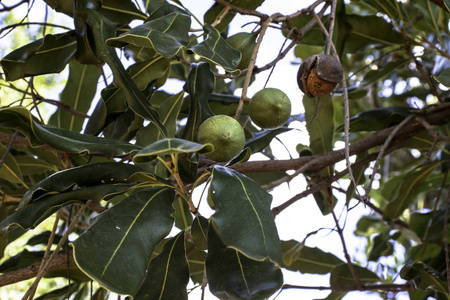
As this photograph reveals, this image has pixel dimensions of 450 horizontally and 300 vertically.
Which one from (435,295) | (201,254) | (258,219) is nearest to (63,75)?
(201,254)

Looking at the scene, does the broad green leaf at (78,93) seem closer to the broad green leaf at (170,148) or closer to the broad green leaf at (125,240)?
the broad green leaf at (125,240)

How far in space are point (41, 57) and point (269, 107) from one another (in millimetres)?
725

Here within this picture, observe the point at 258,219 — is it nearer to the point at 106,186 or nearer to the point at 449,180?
the point at 106,186

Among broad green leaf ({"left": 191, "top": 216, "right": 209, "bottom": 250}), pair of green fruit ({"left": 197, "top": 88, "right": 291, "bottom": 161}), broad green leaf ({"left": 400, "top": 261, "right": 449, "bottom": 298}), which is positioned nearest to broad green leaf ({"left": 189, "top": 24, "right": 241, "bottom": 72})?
pair of green fruit ({"left": 197, "top": 88, "right": 291, "bottom": 161})

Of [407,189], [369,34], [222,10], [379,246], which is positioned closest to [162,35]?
[222,10]

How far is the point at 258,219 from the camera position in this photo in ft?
3.03

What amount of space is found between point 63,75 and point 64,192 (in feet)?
9.22

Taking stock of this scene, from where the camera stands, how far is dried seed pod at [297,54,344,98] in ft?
4.13

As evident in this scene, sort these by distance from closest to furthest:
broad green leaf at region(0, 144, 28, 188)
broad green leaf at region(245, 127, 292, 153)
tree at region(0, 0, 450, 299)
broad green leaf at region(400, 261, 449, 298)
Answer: tree at region(0, 0, 450, 299) < broad green leaf at region(245, 127, 292, 153) < broad green leaf at region(400, 261, 449, 298) < broad green leaf at region(0, 144, 28, 188)

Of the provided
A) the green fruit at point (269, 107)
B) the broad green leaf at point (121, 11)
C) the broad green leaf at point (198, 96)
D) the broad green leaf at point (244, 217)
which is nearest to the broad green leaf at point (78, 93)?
the broad green leaf at point (121, 11)

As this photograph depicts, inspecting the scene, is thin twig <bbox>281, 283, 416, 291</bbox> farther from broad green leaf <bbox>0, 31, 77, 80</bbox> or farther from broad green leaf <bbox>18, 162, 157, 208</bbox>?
broad green leaf <bbox>0, 31, 77, 80</bbox>

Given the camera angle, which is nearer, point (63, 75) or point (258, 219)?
point (258, 219)

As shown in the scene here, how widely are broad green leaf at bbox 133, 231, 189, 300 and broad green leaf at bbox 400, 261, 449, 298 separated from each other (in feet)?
2.71

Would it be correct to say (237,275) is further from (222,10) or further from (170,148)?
(222,10)
